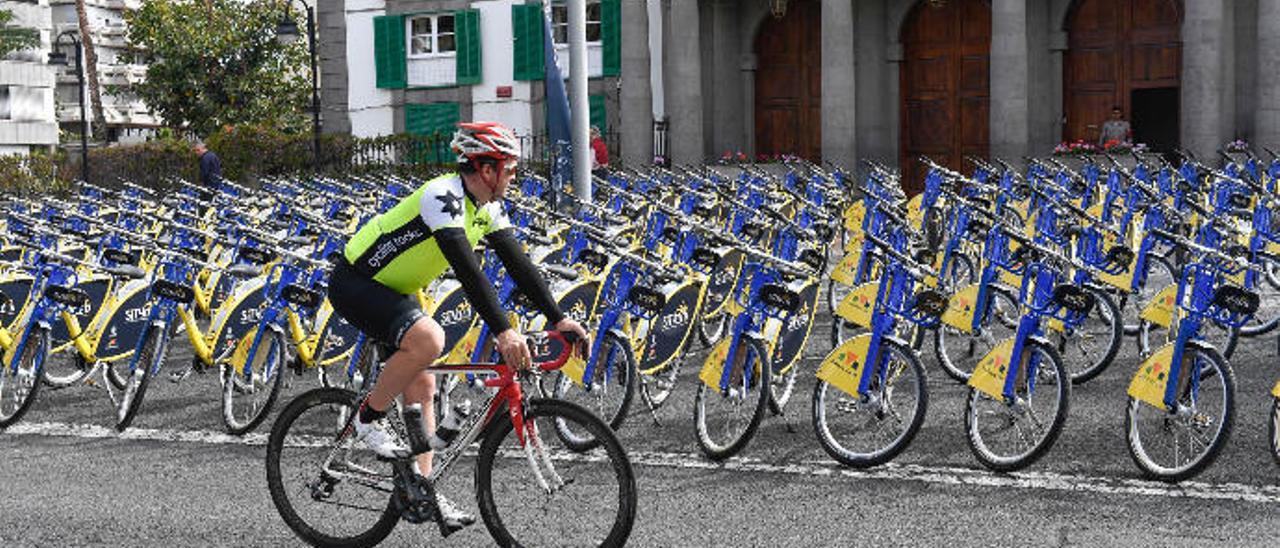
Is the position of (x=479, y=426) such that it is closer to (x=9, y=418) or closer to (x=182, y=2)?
(x=9, y=418)

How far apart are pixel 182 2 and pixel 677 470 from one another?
2188 inches

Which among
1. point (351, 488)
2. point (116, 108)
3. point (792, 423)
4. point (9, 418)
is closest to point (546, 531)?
point (351, 488)

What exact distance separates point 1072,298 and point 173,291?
4.75 meters

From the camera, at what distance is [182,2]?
61.4 metres

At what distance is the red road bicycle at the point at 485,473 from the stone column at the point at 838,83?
989 inches

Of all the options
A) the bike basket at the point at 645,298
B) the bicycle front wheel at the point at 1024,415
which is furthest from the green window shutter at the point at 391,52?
the bicycle front wheel at the point at 1024,415

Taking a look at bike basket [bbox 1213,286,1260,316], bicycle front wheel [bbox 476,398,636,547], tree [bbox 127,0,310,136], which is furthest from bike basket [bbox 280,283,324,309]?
tree [bbox 127,0,310,136]

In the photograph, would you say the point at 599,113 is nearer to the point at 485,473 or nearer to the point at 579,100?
the point at 579,100

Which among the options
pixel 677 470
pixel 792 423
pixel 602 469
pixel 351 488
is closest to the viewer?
pixel 602 469

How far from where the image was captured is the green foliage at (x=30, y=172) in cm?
3898

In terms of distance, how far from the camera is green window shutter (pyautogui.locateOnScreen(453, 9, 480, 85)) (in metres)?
38.9

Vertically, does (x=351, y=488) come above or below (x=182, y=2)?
below

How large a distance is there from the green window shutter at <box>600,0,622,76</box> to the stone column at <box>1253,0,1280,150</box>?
13.1 metres

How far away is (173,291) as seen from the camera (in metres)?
10.2
